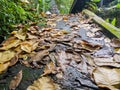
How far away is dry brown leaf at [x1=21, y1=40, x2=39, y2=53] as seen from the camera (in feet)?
7.68

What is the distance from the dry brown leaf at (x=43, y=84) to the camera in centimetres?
159

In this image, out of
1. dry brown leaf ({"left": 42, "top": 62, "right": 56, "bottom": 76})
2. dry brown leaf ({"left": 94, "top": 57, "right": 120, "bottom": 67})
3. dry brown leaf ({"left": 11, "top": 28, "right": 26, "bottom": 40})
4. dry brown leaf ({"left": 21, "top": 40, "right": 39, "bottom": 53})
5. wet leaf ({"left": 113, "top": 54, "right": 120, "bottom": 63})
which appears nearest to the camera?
dry brown leaf ({"left": 42, "top": 62, "right": 56, "bottom": 76})

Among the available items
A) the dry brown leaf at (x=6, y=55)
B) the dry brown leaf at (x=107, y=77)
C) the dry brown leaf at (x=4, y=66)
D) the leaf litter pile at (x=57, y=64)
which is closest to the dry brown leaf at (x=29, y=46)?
the leaf litter pile at (x=57, y=64)

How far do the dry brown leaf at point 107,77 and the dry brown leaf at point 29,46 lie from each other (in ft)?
2.79

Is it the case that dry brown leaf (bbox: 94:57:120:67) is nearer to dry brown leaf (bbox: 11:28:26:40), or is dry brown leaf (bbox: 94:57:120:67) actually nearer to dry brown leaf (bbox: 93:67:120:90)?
dry brown leaf (bbox: 93:67:120:90)

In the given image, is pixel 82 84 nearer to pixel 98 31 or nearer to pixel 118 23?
pixel 98 31

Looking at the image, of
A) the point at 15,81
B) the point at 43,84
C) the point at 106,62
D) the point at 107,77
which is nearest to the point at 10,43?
the point at 15,81

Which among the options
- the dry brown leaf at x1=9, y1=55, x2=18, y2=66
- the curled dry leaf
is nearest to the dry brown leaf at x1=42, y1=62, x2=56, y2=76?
the dry brown leaf at x1=9, y1=55, x2=18, y2=66

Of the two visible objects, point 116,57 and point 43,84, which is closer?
point 43,84

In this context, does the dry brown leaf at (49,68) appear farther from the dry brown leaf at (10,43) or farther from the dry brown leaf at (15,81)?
the dry brown leaf at (10,43)

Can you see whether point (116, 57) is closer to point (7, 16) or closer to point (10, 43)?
point (10, 43)

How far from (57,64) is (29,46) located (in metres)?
0.61

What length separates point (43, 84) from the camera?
1646 mm

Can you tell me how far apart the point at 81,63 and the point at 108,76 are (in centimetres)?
36
